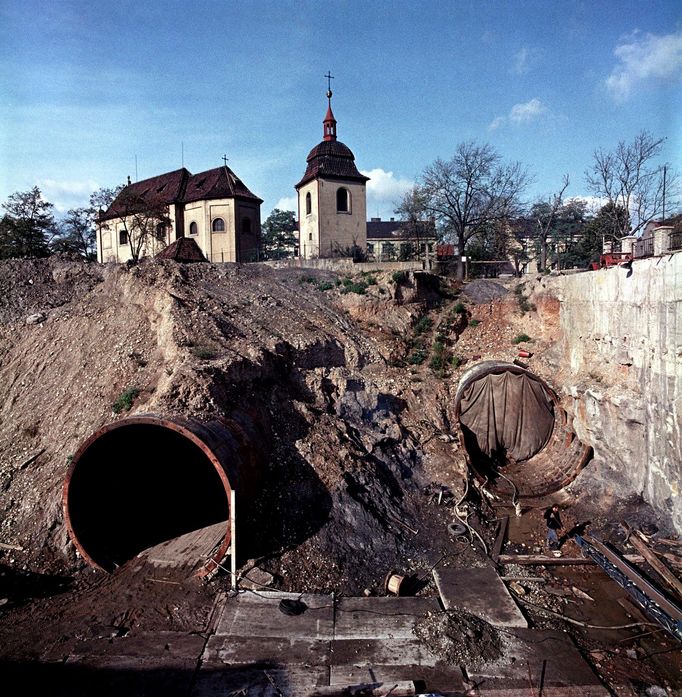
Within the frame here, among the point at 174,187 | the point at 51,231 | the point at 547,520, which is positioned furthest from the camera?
the point at 174,187

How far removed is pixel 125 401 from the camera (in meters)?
12.3

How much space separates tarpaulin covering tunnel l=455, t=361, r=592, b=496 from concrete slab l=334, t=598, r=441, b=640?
6.70 meters

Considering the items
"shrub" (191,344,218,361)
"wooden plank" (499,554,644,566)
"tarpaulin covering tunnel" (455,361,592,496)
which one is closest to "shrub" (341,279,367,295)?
"tarpaulin covering tunnel" (455,361,592,496)

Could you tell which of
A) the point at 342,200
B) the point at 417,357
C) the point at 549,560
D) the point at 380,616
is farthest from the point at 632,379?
the point at 342,200

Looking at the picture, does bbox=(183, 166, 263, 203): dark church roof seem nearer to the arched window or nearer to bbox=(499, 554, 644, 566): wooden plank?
the arched window

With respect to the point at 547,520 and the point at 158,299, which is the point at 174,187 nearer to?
the point at 158,299

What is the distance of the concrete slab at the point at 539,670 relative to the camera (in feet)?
24.6

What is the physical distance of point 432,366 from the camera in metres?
18.8

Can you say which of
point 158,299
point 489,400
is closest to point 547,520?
point 489,400

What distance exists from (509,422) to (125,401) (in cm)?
1165

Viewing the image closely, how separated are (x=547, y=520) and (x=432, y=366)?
728 cm

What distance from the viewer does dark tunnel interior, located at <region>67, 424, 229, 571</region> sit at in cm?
1005

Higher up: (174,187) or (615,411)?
(174,187)

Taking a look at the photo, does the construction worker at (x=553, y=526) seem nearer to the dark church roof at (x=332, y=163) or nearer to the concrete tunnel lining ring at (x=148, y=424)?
the concrete tunnel lining ring at (x=148, y=424)
